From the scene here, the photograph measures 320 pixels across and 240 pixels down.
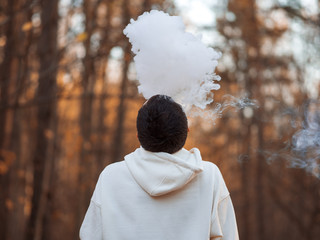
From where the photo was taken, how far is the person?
2.13m

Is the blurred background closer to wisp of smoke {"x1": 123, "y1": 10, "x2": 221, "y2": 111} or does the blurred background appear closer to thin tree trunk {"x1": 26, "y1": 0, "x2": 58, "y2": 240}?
thin tree trunk {"x1": 26, "y1": 0, "x2": 58, "y2": 240}

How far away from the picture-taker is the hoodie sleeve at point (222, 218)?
7.14ft

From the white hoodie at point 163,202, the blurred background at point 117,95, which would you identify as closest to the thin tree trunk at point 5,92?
the blurred background at point 117,95

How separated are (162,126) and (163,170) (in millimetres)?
237

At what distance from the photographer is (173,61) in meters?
2.57

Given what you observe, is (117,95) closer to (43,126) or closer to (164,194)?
(43,126)

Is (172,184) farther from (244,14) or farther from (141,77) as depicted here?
(244,14)

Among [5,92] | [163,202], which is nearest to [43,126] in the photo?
[5,92]

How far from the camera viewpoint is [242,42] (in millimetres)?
14922

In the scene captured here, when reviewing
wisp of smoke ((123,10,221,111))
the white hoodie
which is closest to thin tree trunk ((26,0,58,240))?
wisp of smoke ((123,10,221,111))

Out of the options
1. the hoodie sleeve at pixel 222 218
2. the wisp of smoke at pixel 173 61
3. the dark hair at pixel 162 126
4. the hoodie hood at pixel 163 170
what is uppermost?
the wisp of smoke at pixel 173 61

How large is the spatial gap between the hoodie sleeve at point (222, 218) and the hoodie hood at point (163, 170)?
0.70ft

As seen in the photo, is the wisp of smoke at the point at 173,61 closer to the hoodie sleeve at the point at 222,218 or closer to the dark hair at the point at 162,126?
the dark hair at the point at 162,126

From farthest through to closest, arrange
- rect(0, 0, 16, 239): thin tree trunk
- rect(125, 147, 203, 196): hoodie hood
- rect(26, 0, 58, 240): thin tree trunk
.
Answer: rect(26, 0, 58, 240): thin tree trunk
rect(0, 0, 16, 239): thin tree trunk
rect(125, 147, 203, 196): hoodie hood
